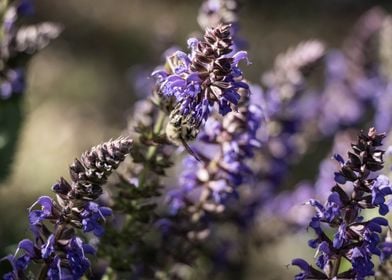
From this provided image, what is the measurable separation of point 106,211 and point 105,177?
19cm

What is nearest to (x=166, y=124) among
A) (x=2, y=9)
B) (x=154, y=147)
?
(x=154, y=147)

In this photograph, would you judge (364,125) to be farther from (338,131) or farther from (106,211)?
(106,211)

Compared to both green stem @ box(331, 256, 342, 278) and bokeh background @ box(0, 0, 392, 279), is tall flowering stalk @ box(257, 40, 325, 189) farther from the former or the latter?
green stem @ box(331, 256, 342, 278)

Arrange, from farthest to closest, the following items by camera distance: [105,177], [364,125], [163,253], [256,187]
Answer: [364,125] < [256,187] < [163,253] < [105,177]

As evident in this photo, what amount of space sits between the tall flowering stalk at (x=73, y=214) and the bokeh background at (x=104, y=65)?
1666 millimetres

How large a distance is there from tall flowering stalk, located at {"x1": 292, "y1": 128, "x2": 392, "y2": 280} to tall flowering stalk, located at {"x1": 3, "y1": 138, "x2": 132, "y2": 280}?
689 millimetres

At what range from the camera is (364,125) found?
657 centimetres

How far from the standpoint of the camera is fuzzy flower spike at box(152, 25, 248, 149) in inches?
99.8

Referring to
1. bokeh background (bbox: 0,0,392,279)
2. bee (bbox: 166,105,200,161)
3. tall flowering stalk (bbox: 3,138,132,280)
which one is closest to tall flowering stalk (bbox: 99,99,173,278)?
bee (bbox: 166,105,200,161)

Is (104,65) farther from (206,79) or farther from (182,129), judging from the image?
(206,79)

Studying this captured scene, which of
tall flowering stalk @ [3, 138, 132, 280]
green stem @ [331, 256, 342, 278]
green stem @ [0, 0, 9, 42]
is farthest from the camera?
A: green stem @ [0, 0, 9, 42]

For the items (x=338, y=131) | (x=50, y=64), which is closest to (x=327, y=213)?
(x=338, y=131)

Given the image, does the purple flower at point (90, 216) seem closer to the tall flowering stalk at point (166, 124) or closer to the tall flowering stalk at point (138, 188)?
the tall flowering stalk at point (166, 124)

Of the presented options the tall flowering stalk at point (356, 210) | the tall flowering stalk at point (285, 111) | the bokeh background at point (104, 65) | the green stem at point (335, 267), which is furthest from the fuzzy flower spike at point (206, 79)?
the bokeh background at point (104, 65)
